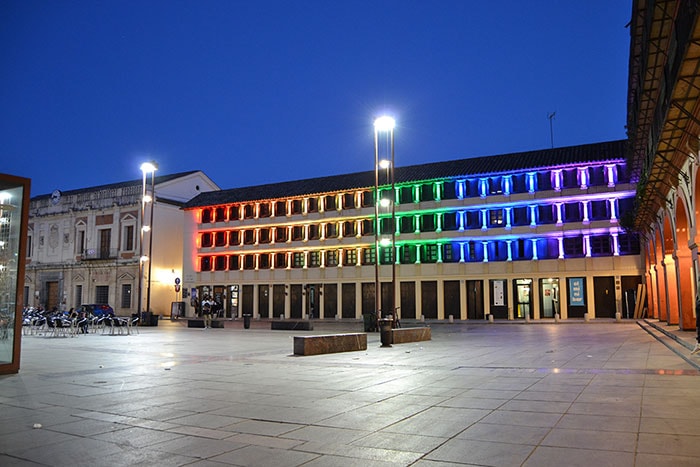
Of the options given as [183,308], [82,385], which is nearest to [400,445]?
[82,385]

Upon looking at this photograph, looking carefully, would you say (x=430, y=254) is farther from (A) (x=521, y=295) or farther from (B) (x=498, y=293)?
(A) (x=521, y=295)

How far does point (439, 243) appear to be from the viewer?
49938 millimetres

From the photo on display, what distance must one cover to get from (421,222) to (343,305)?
10629 millimetres

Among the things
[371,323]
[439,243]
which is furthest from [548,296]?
[371,323]

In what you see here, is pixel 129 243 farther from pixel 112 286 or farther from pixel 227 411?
pixel 227 411

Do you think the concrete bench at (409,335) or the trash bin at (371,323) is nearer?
the concrete bench at (409,335)

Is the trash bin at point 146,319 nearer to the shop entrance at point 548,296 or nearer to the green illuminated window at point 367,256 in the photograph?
the green illuminated window at point 367,256

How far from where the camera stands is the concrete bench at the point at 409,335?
21.9m

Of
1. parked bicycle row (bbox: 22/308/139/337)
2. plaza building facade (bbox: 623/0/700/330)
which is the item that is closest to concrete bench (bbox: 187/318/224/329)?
parked bicycle row (bbox: 22/308/139/337)

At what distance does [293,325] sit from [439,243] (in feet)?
70.3

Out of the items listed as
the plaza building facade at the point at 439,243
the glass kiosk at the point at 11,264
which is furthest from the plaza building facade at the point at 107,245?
the glass kiosk at the point at 11,264

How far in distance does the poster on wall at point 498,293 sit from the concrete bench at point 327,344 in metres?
30.2

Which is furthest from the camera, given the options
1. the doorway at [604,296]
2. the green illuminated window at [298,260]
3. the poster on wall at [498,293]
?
the green illuminated window at [298,260]

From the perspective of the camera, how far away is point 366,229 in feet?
174
